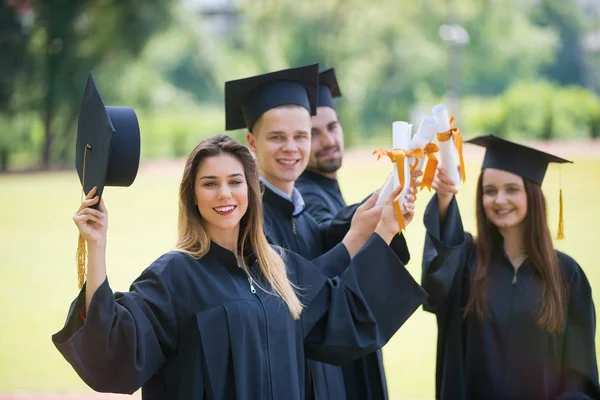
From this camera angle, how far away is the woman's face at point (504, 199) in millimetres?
3451

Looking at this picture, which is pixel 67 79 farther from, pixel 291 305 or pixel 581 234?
pixel 291 305

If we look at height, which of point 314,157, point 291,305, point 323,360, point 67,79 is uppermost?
point 67,79

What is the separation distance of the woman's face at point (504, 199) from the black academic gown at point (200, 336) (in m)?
0.96

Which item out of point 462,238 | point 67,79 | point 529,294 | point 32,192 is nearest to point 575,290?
point 529,294

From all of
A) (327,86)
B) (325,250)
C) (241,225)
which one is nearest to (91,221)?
(241,225)

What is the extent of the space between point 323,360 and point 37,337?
24.3 feet

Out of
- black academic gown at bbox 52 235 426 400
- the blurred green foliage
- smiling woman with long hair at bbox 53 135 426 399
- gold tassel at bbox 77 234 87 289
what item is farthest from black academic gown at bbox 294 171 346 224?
the blurred green foliage

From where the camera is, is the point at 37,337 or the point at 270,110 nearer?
the point at 270,110

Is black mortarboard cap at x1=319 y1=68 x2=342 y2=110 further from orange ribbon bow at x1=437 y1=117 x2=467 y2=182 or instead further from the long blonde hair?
the long blonde hair

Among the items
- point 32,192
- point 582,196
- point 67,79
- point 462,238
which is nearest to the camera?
point 462,238

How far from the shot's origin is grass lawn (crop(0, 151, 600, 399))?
27.0ft

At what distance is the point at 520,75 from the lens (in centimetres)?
3347

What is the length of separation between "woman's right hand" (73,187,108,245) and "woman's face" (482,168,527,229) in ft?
5.62

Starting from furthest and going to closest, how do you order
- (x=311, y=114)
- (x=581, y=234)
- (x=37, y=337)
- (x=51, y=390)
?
(x=581, y=234)
(x=37, y=337)
(x=51, y=390)
(x=311, y=114)
